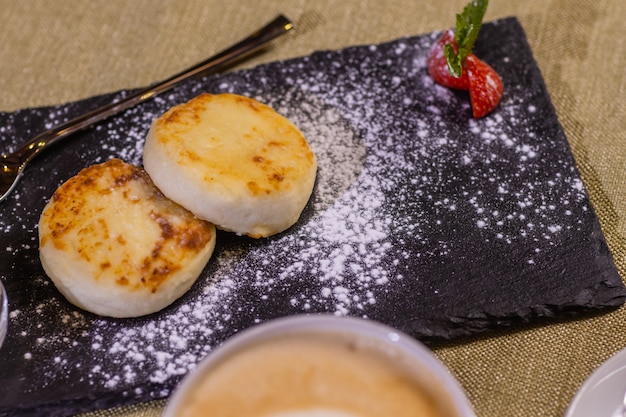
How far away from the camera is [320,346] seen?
1.14 m

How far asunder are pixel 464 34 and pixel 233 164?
2.38ft

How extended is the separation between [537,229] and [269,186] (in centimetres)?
62

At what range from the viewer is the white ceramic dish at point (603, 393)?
1.31 metres

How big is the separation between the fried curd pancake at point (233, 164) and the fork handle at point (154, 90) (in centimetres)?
29

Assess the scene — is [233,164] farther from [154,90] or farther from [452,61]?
[452,61]

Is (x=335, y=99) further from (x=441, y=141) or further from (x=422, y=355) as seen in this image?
(x=422, y=355)

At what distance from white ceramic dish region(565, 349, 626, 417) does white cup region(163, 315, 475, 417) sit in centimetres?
30

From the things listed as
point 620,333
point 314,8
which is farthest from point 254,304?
point 314,8

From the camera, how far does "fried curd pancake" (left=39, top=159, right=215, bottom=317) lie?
4.81ft

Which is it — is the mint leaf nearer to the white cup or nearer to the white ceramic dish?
the white ceramic dish

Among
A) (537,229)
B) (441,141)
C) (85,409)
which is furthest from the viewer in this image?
(441,141)

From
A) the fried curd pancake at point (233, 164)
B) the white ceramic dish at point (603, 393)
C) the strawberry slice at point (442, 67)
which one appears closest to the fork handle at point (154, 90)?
Result: the fried curd pancake at point (233, 164)

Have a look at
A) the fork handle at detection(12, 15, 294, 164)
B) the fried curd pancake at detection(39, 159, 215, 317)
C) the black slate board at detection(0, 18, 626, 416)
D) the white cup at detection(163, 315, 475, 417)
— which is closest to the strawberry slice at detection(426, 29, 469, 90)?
the black slate board at detection(0, 18, 626, 416)

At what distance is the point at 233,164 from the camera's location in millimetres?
1604
